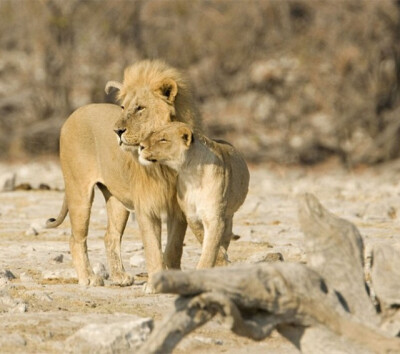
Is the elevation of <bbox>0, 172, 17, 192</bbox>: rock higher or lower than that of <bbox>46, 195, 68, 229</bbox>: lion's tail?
lower

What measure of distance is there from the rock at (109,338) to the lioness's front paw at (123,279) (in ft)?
7.46

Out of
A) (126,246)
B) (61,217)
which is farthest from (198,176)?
(126,246)

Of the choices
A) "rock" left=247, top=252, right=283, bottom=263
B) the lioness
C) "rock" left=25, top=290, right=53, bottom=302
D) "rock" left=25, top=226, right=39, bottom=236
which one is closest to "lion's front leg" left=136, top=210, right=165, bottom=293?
the lioness

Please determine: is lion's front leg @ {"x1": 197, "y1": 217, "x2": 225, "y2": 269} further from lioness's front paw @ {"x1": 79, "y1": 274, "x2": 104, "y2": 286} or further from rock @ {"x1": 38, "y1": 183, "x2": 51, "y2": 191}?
rock @ {"x1": 38, "y1": 183, "x2": 51, "y2": 191}

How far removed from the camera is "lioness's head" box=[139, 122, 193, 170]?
634 cm

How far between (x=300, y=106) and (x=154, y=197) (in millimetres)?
11693

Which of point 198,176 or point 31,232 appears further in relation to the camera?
point 31,232

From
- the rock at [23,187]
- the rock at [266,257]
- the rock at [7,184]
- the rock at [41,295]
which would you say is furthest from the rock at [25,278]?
the rock at [23,187]

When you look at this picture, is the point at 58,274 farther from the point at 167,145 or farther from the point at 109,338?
the point at 109,338

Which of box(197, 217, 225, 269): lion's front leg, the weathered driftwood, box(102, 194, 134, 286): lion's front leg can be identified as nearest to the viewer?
the weathered driftwood

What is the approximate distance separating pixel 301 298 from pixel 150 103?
2.75 m

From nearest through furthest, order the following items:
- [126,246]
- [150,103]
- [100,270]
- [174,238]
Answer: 1. [150,103]
2. [174,238]
3. [100,270]
4. [126,246]

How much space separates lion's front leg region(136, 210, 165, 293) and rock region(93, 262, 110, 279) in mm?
890

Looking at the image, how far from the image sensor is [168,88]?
22.1 feet
